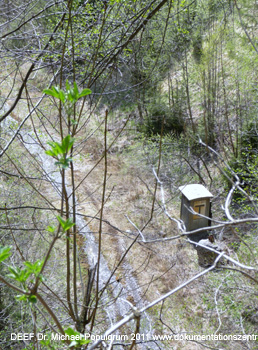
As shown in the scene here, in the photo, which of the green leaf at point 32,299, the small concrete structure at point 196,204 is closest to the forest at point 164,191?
the small concrete structure at point 196,204

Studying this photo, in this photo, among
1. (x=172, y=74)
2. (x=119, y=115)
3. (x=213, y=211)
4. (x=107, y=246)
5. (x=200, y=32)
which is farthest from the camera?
(x=119, y=115)

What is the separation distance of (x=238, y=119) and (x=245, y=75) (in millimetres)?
1197

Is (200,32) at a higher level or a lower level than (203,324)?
higher

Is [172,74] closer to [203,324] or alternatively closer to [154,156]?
[154,156]

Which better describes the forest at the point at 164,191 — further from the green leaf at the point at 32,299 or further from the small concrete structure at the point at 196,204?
the green leaf at the point at 32,299

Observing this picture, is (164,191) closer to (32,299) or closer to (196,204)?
(196,204)

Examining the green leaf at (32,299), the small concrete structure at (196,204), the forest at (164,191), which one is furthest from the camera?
the small concrete structure at (196,204)

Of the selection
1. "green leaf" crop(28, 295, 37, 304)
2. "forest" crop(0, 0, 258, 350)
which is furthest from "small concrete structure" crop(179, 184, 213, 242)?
"green leaf" crop(28, 295, 37, 304)

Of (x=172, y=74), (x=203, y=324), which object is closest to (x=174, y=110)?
(x=172, y=74)

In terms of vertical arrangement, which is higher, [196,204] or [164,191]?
[164,191]

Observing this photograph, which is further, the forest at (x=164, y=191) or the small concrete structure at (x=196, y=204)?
the small concrete structure at (x=196, y=204)

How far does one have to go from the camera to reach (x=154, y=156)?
9.19 metres

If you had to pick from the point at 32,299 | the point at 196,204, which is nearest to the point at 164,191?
the point at 196,204

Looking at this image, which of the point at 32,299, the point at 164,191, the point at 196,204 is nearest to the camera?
the point at 32,299
